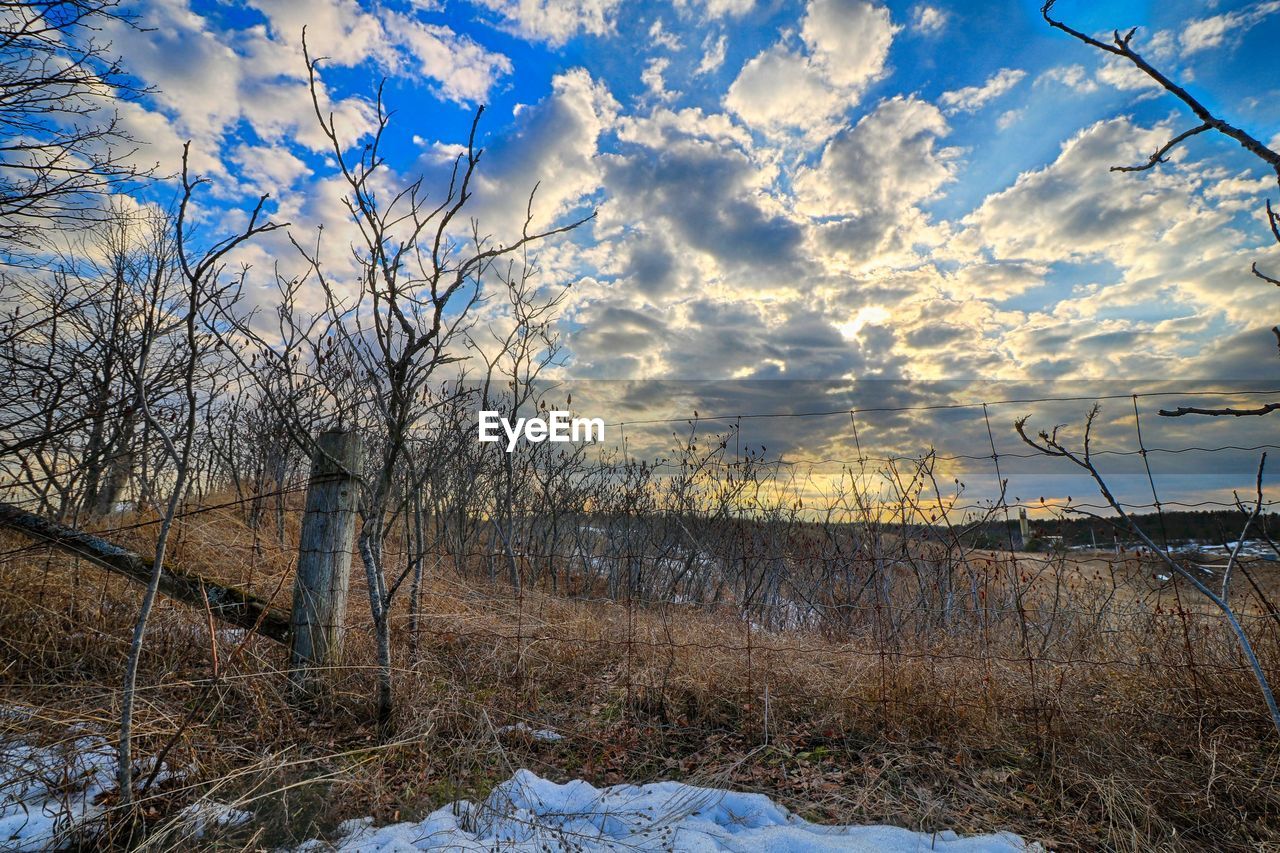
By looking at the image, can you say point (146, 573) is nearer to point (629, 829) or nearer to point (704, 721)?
point (629, 829)

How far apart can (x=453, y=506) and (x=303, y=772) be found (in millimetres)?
7572

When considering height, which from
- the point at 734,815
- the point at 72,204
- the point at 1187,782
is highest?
the point at 72,204

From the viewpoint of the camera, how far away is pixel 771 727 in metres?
3.61

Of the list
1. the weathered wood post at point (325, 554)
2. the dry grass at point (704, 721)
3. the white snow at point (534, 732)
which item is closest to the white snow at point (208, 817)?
the dry grass at point (704, 721)

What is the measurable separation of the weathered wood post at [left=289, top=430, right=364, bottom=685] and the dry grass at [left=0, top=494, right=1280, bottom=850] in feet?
0.56

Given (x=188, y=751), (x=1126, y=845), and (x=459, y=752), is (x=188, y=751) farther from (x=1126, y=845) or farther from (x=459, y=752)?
(x=1126, y=845)

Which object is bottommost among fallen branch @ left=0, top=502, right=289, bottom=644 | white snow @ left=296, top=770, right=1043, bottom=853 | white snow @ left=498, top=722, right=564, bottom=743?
white snow @ left=296, top=770, right=1043, bottom=853

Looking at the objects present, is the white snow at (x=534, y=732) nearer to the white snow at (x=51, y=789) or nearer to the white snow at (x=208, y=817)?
the white snow at (x=208, y=817)

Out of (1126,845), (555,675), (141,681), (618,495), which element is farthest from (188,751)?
(618,495)

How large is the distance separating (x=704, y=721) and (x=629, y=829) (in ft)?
3.98

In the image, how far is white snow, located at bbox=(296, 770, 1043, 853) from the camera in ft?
8.10

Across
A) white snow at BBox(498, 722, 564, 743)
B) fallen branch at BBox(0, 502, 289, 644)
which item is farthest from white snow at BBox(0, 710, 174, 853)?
white snow at BBox(498, 722, 564, 743)

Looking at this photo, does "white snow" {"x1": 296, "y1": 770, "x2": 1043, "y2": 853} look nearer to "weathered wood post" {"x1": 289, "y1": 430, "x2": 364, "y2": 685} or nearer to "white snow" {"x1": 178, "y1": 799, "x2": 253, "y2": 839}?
"white snow" {"x1": 178, "y1": 799, "x2": 253, "y2": 839}

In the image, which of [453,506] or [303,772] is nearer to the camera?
[303,772]
